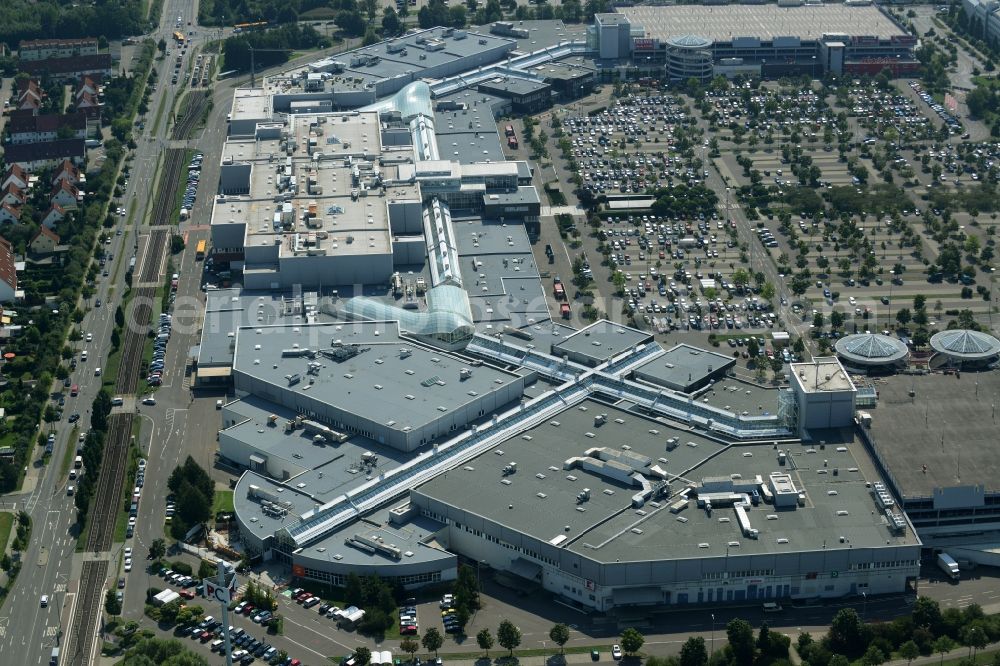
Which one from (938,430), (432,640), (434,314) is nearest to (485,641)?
(432,640)

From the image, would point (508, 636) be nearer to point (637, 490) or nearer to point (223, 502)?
point (637, 490)

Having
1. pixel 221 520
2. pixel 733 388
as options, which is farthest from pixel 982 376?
→ pixel 221 520

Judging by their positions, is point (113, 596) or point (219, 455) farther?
point (219, 455)

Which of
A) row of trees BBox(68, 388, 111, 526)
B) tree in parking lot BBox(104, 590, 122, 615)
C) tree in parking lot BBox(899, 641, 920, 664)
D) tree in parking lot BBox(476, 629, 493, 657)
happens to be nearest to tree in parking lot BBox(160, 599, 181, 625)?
tree in parking lot BBox(104, 590, 122, 615)

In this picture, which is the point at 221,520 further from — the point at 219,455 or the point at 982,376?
the point at 982,376

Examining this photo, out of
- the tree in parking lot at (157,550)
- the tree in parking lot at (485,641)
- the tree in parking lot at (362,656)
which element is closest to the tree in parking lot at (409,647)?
the tree in parking lot at (362,656)

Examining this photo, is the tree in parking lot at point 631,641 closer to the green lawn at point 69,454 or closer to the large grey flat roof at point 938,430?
the large grey flat roof at point 938,430

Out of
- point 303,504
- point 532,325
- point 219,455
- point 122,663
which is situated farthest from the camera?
point 532,325
